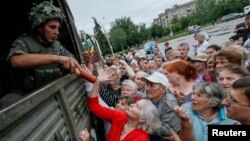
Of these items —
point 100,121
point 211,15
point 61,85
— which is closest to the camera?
point 61,85

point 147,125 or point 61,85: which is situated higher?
point 61,85

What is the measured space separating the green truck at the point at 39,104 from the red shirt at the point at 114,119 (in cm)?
10

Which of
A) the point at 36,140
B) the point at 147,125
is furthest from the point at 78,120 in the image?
the point at 36,140

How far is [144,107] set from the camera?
12.1 feet

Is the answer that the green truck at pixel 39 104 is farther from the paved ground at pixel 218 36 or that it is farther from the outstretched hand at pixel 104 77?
A: the paved ground at pixel 218 36

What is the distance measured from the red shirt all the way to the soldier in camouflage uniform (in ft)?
2.95

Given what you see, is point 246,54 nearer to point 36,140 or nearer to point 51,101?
point 51,101

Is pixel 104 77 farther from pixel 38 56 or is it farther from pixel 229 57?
pixel 229 57

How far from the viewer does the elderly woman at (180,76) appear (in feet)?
15.5

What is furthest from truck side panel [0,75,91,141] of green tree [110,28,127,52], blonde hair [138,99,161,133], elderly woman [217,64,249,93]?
green tree [110,28,127,52]

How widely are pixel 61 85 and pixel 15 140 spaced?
1.06 m

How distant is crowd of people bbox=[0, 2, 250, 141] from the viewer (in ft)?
8.39

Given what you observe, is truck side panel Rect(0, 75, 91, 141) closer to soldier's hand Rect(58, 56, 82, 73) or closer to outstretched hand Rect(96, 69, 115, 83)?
soldier's hand Rect(58, 56, 82, 73)


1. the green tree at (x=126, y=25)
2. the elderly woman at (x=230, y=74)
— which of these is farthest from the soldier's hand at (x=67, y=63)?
the green tree at (x=126, y=25)
